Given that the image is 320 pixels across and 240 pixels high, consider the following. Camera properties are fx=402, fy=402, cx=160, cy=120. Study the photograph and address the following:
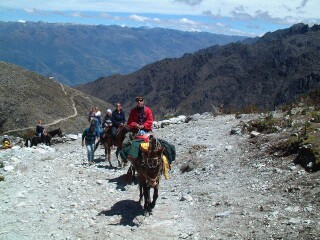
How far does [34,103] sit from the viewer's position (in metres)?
98.4

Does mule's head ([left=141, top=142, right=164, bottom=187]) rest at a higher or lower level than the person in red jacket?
lower

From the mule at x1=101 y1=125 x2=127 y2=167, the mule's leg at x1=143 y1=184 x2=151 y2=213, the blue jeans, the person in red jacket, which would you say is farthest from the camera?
the blue jeans

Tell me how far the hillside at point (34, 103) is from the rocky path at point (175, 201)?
231ft

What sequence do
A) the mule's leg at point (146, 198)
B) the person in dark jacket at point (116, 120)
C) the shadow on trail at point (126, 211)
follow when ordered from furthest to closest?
the person in dark jacket at point (116, 120) < the mule's leg at point (146, 198) < the shadow on trail at point (126, 211)

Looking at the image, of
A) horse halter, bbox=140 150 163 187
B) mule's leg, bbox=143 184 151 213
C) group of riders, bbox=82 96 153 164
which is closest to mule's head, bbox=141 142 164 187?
horse halter, bbox=140 150 163 187

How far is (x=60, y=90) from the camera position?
12119 centimetres

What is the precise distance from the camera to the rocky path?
9188 millimetres

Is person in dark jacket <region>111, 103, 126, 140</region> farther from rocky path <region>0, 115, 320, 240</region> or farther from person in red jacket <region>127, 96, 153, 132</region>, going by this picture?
person in red jacket <region>127, 96, 153, 132</region>

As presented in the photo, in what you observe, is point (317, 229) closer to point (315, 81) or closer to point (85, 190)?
point (85, 190)

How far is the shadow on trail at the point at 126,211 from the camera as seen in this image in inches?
405

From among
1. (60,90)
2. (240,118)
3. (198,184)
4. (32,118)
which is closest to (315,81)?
(60,90)

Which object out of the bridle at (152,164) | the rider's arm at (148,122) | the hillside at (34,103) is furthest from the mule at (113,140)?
the hillside at (34,103)

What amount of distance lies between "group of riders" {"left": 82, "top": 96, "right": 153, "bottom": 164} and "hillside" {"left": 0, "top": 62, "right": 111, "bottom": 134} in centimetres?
6700

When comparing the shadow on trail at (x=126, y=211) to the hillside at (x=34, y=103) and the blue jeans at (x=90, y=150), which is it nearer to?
the blue jeans at (x=90, y=150)
